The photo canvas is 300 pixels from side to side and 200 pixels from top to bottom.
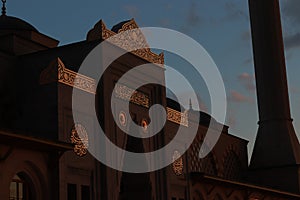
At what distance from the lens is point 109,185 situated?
16156 millimetres

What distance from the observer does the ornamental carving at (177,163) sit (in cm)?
2017

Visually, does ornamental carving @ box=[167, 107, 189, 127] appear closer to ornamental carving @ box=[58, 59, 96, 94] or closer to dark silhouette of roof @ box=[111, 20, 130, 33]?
dark silhouette of roof @ box=[111, 20, 130, 33]

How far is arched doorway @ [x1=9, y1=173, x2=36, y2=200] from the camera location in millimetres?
13469

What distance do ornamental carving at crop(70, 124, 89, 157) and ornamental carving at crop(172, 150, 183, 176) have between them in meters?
5.13

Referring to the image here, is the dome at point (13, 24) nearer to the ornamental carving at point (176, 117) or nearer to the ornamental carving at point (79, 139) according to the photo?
the ornamental carving at point (176, 117)

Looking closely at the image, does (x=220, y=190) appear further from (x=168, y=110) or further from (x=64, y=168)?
(x=64, y=168)

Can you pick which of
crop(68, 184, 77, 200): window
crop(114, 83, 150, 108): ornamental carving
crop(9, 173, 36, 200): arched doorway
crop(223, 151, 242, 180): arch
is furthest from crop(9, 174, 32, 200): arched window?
crop(223, 151, 242, 180): arch

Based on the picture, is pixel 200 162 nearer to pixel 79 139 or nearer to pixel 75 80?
pixel 79 139

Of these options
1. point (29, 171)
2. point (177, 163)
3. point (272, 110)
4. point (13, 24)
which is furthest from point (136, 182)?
point (272, 110)

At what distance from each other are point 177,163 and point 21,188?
7.70m

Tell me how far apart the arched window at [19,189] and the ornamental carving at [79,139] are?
1.78 metres

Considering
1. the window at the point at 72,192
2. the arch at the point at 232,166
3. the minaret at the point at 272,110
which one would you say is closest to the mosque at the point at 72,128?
the window at the point at 72,192

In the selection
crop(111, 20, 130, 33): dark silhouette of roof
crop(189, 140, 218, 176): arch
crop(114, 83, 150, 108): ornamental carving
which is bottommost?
crop(189, 140, 218, 176): arch

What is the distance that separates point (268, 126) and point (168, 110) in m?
13.2
